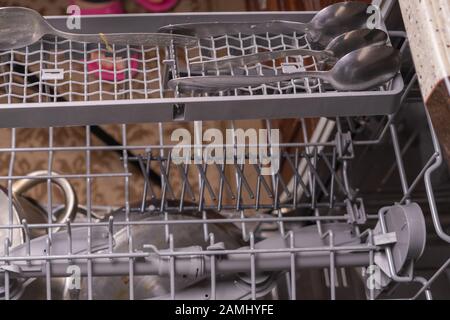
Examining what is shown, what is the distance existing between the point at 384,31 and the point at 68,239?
0.35 meters

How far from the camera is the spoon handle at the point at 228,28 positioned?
0.64 m

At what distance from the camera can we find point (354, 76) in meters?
0.55

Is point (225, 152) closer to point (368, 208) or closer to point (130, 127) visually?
point (368, 208)

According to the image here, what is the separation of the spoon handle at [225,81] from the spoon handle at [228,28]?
102mm

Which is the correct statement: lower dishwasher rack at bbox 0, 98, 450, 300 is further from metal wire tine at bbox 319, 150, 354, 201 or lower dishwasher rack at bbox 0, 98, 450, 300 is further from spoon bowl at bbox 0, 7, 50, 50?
spoon bowl at bbox 0, 7, 50, 50

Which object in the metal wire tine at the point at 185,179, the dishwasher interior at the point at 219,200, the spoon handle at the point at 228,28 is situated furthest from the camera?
the metal wire tine at the point at 185,179

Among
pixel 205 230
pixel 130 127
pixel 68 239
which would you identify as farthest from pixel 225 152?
pixel 130 127

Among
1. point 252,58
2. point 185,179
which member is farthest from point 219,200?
point 252,58

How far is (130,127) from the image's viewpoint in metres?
1.63

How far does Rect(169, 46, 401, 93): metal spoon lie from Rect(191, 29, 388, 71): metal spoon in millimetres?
45

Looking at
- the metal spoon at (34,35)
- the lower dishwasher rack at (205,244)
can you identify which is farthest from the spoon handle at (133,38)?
the lower dishwasher rack at (205,244)

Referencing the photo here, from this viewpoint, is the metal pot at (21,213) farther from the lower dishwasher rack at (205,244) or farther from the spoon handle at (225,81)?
the spoon handle at (225,81)

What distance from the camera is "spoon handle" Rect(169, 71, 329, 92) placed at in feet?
1.78

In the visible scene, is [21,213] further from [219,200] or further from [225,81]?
[225,81]
